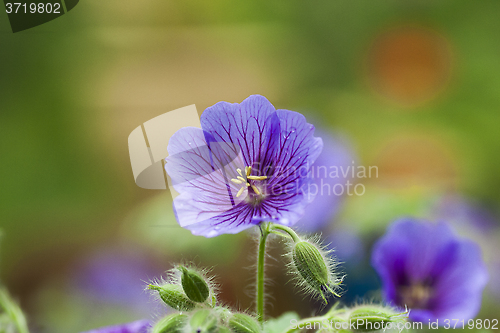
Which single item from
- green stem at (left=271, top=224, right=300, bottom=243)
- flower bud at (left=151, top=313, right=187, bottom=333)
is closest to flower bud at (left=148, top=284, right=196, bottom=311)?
flower bud at (left=151, top=313, right=187, bottom=333)

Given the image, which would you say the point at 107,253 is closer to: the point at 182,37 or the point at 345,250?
the point at 345,250

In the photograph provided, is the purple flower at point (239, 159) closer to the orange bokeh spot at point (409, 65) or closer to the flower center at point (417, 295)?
the flower center at point (417, 295)

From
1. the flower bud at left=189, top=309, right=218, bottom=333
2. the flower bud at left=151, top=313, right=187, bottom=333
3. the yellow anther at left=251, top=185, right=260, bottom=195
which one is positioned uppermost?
the yellow anther at left=251, top=185, right=260, bottom=195

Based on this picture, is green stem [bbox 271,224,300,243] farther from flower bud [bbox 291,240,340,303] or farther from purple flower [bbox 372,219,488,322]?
purple flower [bbox 372,219,488,322]

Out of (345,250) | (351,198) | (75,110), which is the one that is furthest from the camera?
(75,110)

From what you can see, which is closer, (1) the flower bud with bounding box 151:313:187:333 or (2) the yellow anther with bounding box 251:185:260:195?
(1) the flower bud with bounding box 151:313:187:333

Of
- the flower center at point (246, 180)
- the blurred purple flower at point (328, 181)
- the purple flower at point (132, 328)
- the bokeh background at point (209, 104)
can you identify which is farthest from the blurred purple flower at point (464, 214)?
the purple flower at point (132, 328)

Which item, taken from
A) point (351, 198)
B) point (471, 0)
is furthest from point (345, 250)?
point (471, 0)
